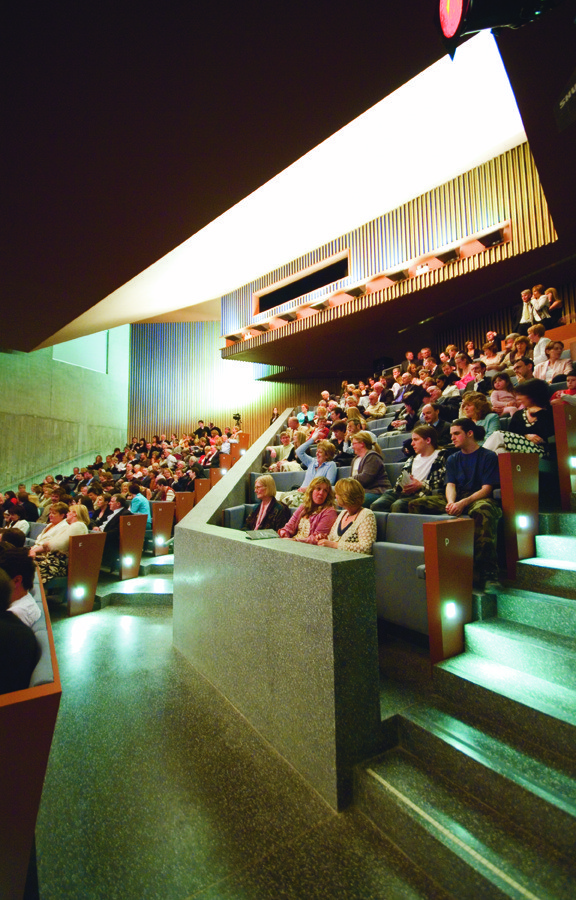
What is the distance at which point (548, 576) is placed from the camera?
1.88 meters

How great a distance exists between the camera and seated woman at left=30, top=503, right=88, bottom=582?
3711 mm

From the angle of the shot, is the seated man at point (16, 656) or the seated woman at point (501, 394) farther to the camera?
the seated woman at point (501, 394)

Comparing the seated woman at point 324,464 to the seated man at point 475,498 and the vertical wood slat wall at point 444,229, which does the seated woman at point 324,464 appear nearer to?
the seated man at point 475,498

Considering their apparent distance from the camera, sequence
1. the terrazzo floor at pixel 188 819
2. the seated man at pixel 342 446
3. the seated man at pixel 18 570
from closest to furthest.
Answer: the terrazzo floor at pixel 188 819, the seated man at pixel 18 570, the seated man at pixel 342 446

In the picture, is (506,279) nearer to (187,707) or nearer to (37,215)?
(37,215)

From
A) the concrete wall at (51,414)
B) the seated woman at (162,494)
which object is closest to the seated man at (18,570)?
the seated woman at (162,494)

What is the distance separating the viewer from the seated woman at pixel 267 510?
3.14m

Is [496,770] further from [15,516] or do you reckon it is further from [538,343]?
[15,516]

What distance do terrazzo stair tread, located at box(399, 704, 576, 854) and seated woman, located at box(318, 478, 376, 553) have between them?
79 centimetres

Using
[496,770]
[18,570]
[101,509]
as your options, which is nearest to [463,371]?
[101,509]

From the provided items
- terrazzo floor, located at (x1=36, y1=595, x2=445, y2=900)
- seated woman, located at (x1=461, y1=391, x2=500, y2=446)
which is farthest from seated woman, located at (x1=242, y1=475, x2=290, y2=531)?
seated woman, located at (x1=461, y1=391, x2=500, y2=446)

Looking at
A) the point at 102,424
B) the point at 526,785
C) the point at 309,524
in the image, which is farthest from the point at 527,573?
the point at 102,424

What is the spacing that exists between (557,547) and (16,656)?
2147mm

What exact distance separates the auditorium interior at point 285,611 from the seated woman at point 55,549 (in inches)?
15.4
